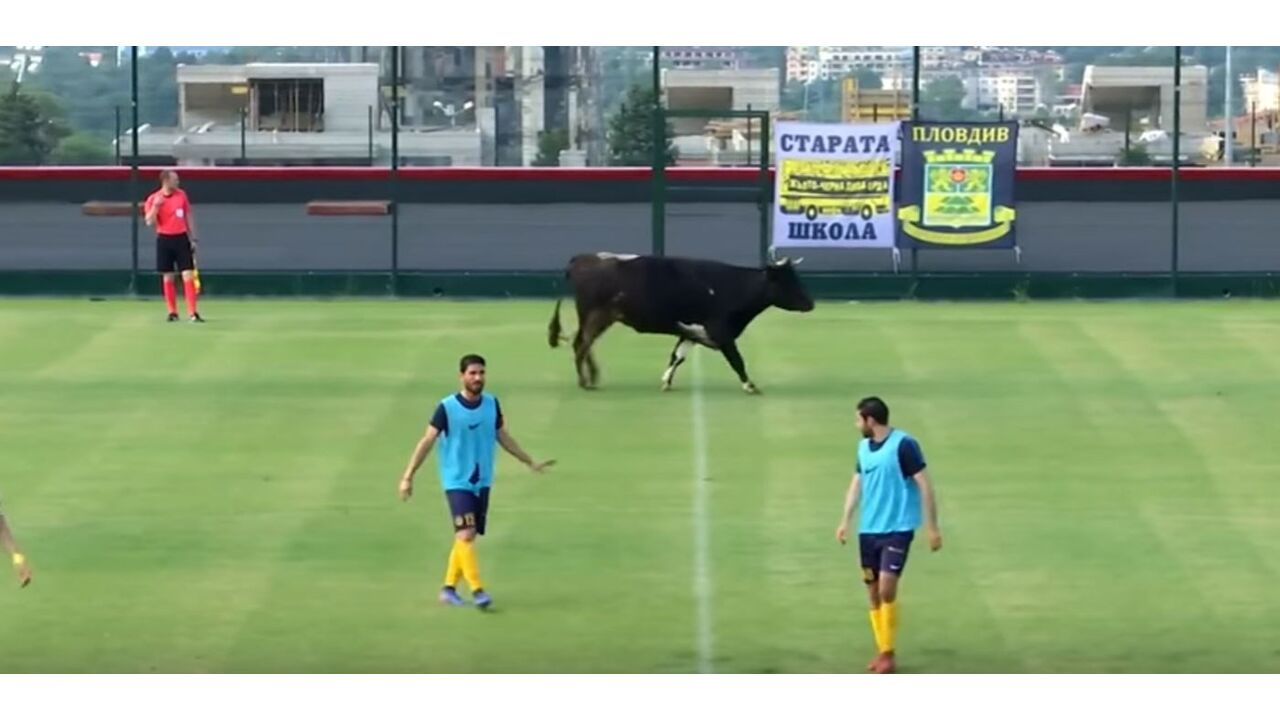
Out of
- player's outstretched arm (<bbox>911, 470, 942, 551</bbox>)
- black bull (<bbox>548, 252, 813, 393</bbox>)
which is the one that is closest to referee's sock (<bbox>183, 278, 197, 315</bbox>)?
black bull (<bbox>548, 252, 813, 393</bbox>)

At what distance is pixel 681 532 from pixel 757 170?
17653 millimetres

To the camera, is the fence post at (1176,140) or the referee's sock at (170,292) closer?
the referee's sock at (170,292)

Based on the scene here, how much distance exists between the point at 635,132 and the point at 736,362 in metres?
11.9

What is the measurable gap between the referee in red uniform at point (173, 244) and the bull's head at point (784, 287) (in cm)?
797

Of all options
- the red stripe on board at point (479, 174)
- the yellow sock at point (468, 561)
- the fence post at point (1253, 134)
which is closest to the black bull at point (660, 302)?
the yellow sock at point (468, 561)

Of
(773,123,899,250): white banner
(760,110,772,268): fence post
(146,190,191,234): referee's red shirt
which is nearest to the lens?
(146,190,191,234): referee's red shirt

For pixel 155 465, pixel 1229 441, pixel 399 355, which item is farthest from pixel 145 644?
pixel 399 355

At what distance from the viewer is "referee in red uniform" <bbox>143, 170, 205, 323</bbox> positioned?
99.6 ft

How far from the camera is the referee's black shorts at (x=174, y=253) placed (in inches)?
1196

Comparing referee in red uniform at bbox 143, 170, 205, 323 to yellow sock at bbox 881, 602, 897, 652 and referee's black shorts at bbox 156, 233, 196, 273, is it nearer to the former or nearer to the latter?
referee's black shorts at bbox 156, 233, 196, 273

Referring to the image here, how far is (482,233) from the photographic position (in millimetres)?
38281

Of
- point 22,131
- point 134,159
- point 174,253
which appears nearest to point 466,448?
point 174,253

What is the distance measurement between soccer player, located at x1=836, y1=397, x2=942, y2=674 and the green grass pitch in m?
0.37

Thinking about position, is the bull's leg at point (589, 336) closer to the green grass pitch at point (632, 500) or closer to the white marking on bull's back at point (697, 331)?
the green grass pitch at point (632, 500)
